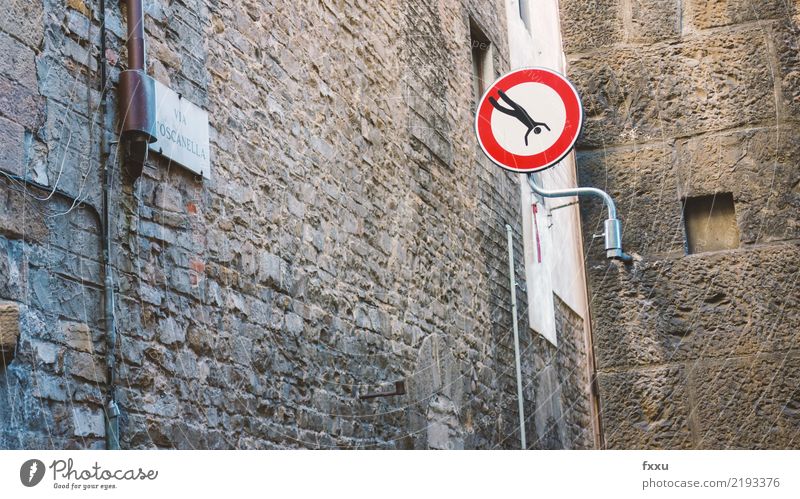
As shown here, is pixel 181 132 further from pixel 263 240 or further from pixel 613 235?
pixel 613 235

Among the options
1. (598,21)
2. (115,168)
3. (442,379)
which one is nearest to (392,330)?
(442,379)

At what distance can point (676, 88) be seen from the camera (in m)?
2.10

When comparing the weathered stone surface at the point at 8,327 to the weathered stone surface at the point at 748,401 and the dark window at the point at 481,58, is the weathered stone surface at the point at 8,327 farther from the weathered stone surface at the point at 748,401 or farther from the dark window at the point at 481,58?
the dark window at the point at 481,58

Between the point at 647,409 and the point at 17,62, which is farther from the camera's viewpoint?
the point at 17,62

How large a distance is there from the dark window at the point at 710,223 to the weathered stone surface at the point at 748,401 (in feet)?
0.70

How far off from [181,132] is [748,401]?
238 cm

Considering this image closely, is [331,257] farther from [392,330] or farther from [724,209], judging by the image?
[724,209]

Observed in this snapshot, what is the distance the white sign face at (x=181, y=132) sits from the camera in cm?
370

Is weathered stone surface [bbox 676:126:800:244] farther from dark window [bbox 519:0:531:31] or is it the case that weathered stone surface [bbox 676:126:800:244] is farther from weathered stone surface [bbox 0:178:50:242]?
dark window [bbox 519:0:531:31]

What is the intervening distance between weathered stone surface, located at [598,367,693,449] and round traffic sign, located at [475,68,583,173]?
103 cm

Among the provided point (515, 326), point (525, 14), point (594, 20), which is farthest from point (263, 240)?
point (525, 14)

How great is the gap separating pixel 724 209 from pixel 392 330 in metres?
3.41

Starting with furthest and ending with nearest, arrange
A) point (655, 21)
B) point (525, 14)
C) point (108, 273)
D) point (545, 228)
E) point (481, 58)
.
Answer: point (525, 14)
point (545, 228)
point (481, 58)
point (108, 273)
point (655, 21)

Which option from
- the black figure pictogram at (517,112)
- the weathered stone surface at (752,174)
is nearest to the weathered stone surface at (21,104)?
the black figure pictogram at (517,112)
